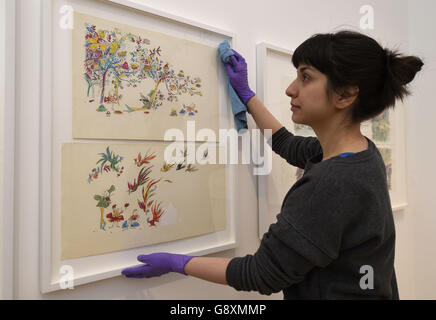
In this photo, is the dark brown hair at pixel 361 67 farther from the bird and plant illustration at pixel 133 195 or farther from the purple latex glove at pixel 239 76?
the bird and plant illustration at pixel 133 195

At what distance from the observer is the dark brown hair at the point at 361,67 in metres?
0.68

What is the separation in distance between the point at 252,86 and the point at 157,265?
0.63 meters

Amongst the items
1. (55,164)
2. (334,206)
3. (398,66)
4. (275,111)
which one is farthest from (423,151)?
Result: (55,164)

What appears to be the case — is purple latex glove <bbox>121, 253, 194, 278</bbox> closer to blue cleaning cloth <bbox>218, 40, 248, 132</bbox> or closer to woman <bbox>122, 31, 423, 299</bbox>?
woman <bbox>122, 31, 423, 299</bbox>

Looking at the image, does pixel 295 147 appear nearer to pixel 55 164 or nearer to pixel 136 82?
pixel 136 82

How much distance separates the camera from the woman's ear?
0.70 metres

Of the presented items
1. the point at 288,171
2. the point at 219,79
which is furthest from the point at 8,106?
the point at 288,171

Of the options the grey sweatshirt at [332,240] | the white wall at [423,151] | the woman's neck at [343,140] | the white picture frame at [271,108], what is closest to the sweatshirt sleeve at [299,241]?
the grey sweatshirt at [332,240]

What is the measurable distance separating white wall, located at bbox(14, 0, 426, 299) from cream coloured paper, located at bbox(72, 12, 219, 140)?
0.09m

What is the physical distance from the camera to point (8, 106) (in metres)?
0.62

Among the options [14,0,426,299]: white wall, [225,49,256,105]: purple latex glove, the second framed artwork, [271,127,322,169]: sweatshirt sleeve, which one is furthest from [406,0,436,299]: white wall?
[225,49,256,105]: purple latex glove

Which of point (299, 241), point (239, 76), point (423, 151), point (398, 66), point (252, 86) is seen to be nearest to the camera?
point (299, 241)

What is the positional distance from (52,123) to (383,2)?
5.28ft

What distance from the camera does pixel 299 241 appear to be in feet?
2.01
